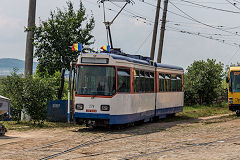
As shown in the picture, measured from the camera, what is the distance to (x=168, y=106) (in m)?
24.9

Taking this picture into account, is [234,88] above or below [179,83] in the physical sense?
below

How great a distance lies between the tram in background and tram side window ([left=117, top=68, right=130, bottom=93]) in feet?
35.3

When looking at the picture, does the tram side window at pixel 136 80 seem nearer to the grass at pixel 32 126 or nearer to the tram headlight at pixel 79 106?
the tram headlight at pixel 79 106

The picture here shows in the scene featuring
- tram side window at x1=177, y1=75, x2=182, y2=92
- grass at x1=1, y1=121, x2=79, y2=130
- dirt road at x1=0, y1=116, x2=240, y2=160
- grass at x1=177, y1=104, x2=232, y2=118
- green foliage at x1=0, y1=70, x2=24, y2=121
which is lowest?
dirt road at x1=0, y1=116, x2=240, y2=160

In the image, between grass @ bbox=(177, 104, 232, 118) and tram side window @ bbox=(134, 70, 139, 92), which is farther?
grass @ bbox=(177, 104, 232, 118)

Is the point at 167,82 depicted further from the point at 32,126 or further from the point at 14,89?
the point at 14,89

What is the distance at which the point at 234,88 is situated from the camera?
27.4m

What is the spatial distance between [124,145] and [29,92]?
26.4 feet

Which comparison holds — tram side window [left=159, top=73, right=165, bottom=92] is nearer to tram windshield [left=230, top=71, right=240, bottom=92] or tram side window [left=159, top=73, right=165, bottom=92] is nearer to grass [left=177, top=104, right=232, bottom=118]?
grass [left=177, top=104, right=232, bottom=118]

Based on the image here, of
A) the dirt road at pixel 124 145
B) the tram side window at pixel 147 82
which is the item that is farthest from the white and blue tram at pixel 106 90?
the tram side window at pixel 147 82

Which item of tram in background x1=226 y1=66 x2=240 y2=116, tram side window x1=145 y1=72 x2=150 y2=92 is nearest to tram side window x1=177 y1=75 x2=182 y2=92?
tram in background x1=226 y1=66 x2=240 y2=116

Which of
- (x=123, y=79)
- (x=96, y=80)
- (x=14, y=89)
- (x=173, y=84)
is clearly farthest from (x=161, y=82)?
(x=14, y=89)

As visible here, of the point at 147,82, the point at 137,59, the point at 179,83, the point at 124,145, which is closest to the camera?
the point at 124,145

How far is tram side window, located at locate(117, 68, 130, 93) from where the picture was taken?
58.1ft
